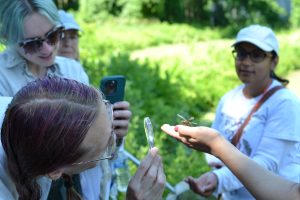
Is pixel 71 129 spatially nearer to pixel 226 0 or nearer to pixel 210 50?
Answer: pixel 210 50

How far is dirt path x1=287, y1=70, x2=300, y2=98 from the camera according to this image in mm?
12032

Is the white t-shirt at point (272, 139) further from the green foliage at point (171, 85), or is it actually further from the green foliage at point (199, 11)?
the green foliage at point (199, 11)

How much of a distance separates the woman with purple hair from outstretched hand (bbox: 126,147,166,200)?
0.73 feet

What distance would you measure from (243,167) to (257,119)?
0.87 metres

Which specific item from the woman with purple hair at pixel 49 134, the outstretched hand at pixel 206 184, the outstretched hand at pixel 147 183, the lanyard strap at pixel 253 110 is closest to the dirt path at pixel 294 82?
the lanyard strap at pixel 253 110

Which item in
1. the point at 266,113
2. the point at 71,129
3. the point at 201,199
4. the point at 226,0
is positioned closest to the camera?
the point at 71,129

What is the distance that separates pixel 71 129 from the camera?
1.45 meters

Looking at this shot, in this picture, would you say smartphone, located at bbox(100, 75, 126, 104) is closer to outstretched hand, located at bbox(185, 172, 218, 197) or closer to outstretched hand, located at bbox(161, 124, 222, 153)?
outstretched hand, located at bbox(161, 124, 222, 153)

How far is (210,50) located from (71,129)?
37.4 feet

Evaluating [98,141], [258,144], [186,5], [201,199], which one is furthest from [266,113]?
[186,5]

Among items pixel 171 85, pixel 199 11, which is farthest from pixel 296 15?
pixel 171 85

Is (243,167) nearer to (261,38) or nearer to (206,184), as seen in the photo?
(206,184)

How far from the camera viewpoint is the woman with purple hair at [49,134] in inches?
56.4

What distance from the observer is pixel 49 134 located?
143cm
